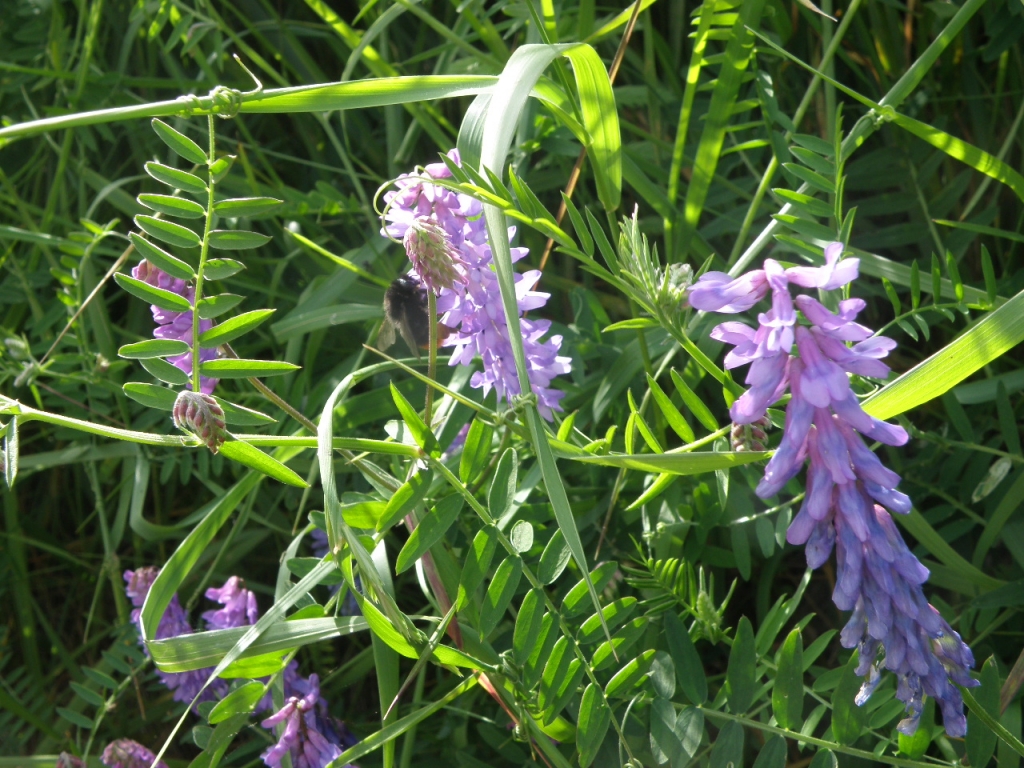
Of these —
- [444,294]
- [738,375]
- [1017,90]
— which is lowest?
[738,375]

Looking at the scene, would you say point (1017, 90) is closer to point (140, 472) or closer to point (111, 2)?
point (140, 472)

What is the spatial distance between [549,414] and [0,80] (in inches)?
Answer: 55.0

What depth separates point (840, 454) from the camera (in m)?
0.63

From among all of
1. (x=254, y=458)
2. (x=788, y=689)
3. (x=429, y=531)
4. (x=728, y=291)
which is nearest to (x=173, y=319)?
(x=254, y=458)

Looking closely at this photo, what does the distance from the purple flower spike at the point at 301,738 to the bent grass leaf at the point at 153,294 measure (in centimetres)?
52

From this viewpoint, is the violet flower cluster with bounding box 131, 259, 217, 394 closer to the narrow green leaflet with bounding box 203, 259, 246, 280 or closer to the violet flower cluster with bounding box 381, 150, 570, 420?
the narrow green leaflet with bounding box 203, 259, 246, 280

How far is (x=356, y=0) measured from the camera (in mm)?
1804

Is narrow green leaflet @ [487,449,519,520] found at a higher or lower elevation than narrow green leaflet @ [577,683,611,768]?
higher

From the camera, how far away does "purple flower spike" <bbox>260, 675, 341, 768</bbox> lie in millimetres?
1116

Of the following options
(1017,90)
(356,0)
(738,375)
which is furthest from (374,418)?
(1017,90)

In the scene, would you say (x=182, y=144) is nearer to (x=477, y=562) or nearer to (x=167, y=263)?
(x=167, y=263)

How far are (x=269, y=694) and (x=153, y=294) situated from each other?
59 cm

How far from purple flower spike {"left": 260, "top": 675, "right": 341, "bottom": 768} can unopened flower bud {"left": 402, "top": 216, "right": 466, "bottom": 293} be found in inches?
22.8

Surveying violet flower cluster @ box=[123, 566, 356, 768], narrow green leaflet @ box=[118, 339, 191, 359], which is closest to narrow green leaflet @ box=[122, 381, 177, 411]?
narrow green leaflet @ box=[118, 339, 191, 359]
